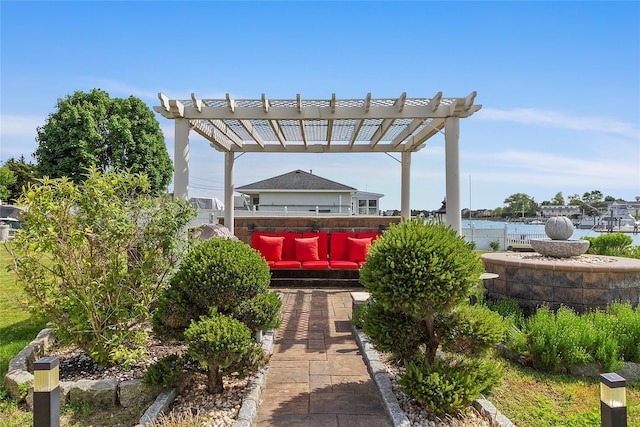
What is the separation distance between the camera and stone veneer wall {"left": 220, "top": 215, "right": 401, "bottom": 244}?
8.07 metres

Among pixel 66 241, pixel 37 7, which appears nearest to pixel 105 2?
pixel 37 7

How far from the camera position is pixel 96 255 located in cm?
319

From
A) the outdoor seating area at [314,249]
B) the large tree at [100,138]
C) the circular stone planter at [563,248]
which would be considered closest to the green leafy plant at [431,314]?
the circular stone planter at [563,248]

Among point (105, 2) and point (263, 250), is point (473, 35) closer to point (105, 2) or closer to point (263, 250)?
point (263, 250)

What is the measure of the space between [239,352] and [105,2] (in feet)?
19.6

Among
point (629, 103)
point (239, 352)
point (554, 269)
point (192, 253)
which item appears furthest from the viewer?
point (629, 103)

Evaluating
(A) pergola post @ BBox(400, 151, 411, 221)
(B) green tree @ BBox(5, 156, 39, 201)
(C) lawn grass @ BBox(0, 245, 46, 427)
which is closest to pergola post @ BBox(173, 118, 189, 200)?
(C) lawn grass @ BBox(0, 245, 46, 427)

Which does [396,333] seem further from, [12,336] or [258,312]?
[12,336]

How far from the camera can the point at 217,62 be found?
20.7ft

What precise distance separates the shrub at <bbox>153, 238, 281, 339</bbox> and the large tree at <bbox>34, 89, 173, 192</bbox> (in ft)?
46.7

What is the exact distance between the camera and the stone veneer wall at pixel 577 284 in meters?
4.55

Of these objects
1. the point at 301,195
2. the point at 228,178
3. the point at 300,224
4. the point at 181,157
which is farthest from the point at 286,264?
the point at 301,195

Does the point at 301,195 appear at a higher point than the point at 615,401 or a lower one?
higher

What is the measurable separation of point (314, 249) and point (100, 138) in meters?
15.2
